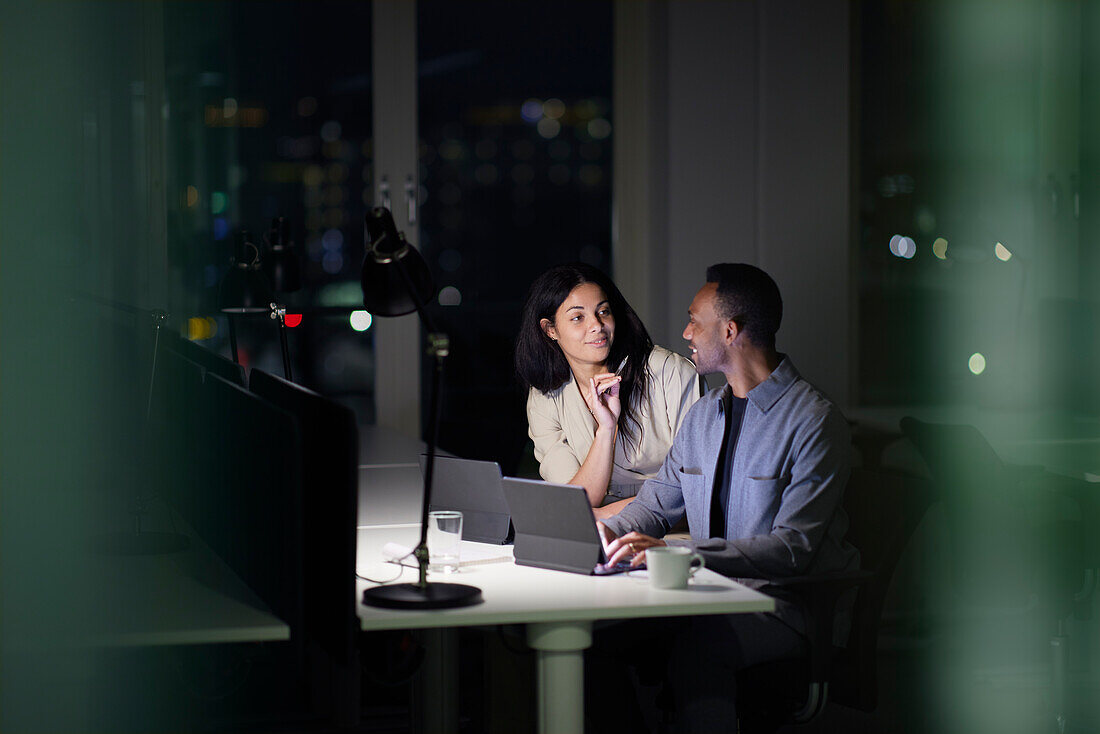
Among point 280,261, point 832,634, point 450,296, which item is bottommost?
point 832,634

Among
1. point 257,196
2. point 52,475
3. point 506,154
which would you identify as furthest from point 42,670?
point 506,154

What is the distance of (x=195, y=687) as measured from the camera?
7.53ft

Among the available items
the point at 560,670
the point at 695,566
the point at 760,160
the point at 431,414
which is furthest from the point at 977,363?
the point at 431,414

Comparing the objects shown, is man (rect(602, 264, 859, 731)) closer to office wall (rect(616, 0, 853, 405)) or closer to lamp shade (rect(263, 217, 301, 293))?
lamp shade (rect(263, 217, 301, 293))

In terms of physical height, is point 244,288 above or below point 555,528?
above

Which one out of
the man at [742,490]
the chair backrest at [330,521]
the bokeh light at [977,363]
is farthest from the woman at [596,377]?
the bokeh light at [977,363]

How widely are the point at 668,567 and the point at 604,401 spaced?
1123 mm

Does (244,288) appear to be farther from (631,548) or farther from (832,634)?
(832,634)

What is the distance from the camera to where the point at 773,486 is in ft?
8.24

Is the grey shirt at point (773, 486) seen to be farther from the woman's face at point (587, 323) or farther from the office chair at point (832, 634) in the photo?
the woman's face at point (587, 323)

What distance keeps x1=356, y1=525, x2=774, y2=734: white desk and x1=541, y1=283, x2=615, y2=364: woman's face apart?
115cm

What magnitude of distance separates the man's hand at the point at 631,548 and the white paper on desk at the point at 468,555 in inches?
8.4

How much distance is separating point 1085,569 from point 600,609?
2193mm

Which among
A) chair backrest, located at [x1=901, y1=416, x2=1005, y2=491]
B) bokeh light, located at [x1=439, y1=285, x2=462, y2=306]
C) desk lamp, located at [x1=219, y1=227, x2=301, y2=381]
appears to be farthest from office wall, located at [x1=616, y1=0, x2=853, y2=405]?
desk lamp, located at [x1=219, y1=227, x2=301, y2=381]
